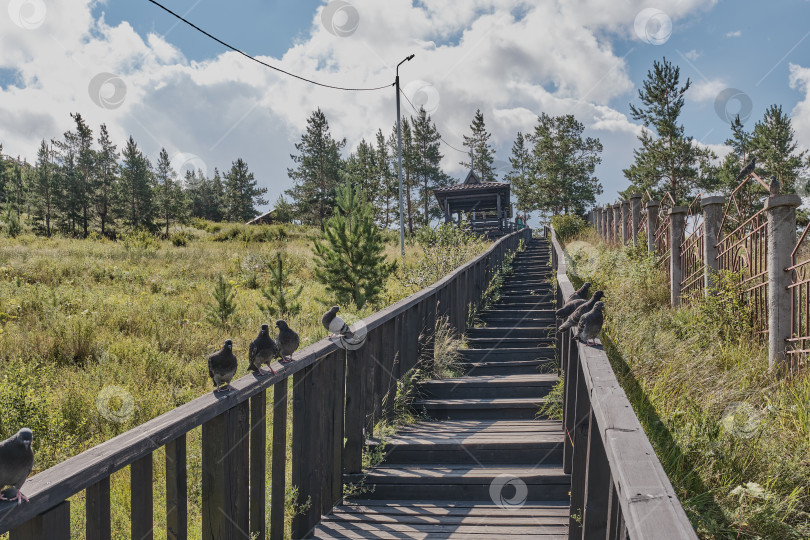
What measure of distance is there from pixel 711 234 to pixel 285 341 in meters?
6.97

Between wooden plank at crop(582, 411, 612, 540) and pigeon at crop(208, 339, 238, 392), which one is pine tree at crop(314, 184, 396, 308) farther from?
wooden plank at crop(582, 411, 612, 540)

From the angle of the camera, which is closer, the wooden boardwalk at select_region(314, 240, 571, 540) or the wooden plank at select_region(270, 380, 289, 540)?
the wooden plank at select_region(270, 380, 289, 540)

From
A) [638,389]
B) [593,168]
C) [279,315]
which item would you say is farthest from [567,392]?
[593,168]

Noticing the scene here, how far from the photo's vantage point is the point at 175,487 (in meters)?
2.11

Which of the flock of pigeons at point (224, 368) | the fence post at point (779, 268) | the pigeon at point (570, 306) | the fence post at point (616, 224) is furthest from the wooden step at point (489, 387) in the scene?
the fence post at point (616, 224)

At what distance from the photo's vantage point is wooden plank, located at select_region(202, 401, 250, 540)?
2359mm

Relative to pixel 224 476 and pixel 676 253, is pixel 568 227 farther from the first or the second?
pixel 224 476

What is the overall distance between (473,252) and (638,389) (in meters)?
9.81

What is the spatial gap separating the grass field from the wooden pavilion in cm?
1093

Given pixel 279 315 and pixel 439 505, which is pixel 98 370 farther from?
pixel 439 505

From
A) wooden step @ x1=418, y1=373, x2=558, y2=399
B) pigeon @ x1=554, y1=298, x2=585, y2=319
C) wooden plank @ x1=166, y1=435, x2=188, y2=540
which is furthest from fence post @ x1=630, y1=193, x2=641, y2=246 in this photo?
wooden plank @ x1=166, y1=435, x2=188, y2=540

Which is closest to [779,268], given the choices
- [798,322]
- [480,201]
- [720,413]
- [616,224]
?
[798,322]

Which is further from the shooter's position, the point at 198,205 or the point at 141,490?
the point at 198,205

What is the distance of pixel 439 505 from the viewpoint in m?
3.83
